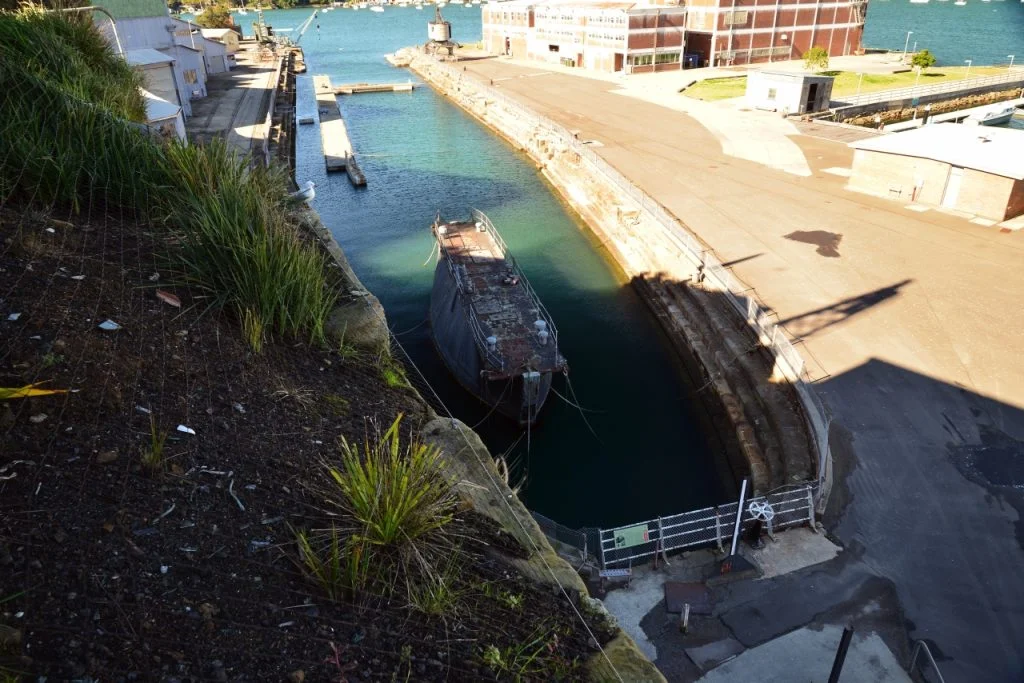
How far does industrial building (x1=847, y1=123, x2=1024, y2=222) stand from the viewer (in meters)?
29.4

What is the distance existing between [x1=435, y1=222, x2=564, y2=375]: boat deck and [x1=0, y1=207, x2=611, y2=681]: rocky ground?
12.2m

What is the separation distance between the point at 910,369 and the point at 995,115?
49143 mm

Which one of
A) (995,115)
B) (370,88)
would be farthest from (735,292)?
(370,88)

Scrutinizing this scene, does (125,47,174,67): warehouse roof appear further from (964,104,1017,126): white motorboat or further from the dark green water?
(964,104,1017,126): white motorboat

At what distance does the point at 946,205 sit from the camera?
103 ft

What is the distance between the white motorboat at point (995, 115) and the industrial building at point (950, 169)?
24725 mm

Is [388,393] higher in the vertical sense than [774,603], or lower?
higher

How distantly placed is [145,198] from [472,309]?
520 inches

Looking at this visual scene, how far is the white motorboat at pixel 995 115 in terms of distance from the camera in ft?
177

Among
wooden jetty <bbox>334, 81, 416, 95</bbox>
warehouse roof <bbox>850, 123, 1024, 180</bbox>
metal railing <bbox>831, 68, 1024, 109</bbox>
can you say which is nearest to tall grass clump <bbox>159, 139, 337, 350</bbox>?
warehouse roof <bbox>850, 123, 1024, 180</bbox>

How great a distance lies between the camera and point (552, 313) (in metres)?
29.8

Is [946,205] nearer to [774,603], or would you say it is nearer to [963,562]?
[963,562]

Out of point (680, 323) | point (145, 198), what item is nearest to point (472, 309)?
point (680, 323)

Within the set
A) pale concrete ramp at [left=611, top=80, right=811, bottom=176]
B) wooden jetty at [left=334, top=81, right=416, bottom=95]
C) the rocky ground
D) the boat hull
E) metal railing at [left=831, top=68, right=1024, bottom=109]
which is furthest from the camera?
wooden jetty at [left=334, top=81, right=416, bottom=95]
